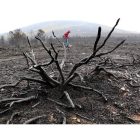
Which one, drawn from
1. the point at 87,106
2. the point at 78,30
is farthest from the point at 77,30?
the point at 87,106

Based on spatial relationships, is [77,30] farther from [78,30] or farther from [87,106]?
[87,106]

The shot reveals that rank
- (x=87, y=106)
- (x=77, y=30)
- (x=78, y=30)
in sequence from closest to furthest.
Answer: (x=87, y=106) → (x=78, y=30) → (x=77, y=30)

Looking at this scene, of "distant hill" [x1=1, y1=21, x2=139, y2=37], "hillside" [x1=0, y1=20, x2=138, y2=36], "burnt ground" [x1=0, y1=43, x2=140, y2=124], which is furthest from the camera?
"hillside" [x1=0, y1=20, x2=138, y2=36]

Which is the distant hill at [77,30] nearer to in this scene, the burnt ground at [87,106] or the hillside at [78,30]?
the hillside at [78,30]

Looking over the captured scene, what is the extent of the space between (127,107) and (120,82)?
2.50 ft

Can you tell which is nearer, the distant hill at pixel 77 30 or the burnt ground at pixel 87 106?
the burnt ground at pixel 87 106

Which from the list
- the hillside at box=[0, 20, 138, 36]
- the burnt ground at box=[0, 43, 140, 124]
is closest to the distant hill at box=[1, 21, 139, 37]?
the hillside at box=[0, 20, 138, 36]

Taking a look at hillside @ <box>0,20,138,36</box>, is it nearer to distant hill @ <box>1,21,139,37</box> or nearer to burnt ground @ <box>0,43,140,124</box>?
distant hill @ <box>1,21,139,37</box>

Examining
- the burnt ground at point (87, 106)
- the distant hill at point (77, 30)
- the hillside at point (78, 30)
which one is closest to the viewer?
the burnt ground at point (87, 106)

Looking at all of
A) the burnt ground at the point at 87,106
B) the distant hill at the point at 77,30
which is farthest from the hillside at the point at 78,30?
the burnt ground at the point at 87,106

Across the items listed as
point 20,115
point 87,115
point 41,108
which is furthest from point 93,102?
point 20,115

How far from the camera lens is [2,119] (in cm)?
168

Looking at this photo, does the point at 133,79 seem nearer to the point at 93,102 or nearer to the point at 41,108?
the point at 93,102

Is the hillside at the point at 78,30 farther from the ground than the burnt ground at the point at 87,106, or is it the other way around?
the burnt ground at the point at 87,106
